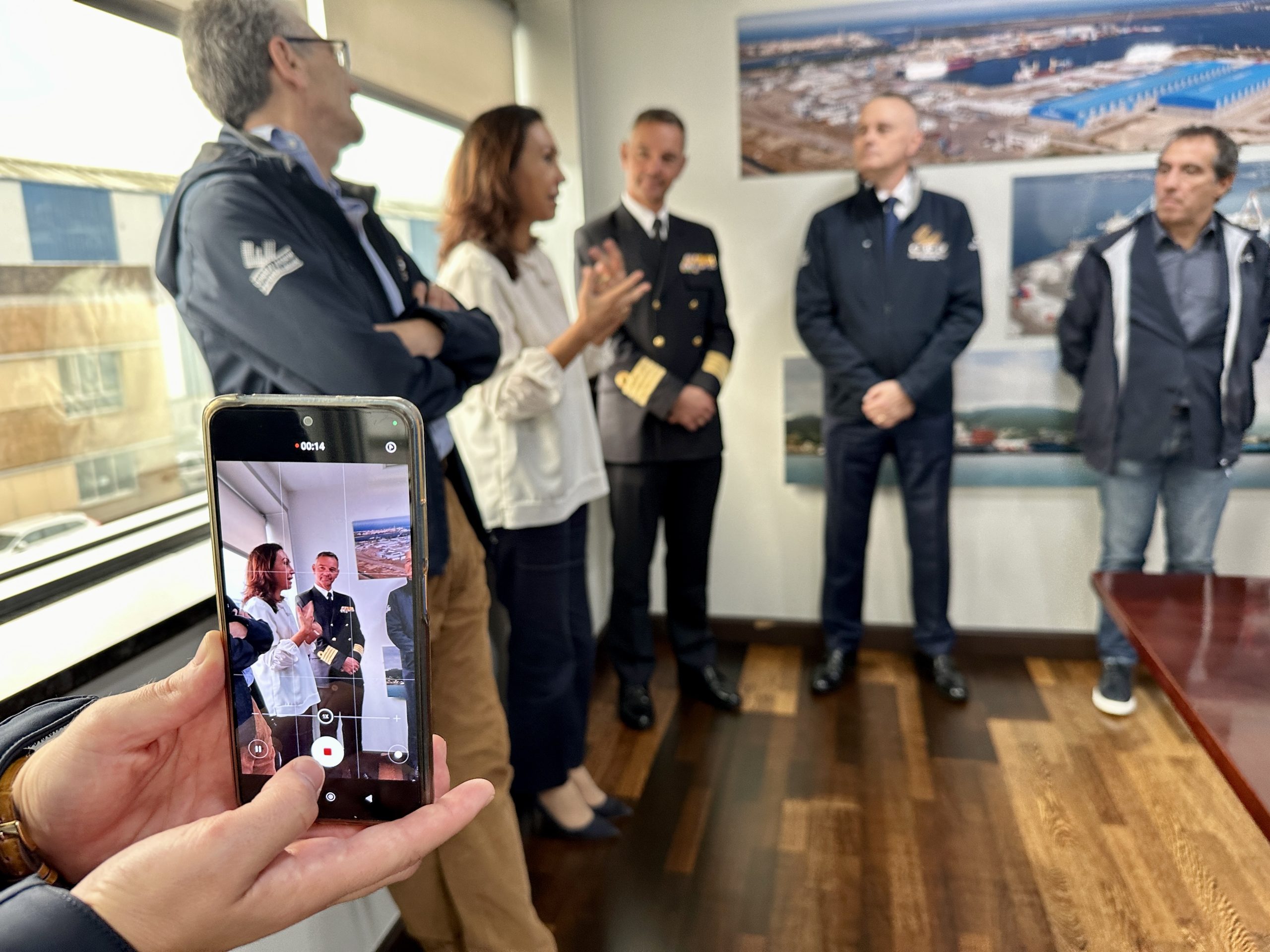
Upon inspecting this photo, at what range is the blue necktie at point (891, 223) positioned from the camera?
9.46 feet

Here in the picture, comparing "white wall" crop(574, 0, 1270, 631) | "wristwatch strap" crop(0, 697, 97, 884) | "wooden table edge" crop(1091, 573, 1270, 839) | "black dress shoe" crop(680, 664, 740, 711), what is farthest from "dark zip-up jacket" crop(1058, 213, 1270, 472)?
"wristwatch strap" crop(0, 697, 97, 884)

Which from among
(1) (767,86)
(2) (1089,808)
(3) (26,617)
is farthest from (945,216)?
(3) (26,617)

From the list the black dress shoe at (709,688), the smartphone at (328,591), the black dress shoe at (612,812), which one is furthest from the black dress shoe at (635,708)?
the smartphone at (328,591)

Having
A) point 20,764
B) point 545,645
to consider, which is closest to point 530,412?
point 545,645

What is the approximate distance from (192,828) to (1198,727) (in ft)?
4.16

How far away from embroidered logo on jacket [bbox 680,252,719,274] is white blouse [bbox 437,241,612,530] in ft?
2.48

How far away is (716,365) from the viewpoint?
286cm

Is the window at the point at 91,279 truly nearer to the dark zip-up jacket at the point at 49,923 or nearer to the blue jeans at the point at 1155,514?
the dark zip-up jacket at the point at 49,923

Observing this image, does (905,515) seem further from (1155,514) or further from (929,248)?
(929,248)

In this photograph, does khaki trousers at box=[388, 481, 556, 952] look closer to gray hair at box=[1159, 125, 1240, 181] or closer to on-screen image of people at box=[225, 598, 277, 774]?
on-screen image of people at box=[225, 598, 277, 774]

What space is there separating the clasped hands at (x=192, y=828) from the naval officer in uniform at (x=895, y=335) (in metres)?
2.37

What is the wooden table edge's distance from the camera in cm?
106

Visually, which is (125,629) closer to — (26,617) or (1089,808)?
(26,617)

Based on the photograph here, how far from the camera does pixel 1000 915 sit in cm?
192
